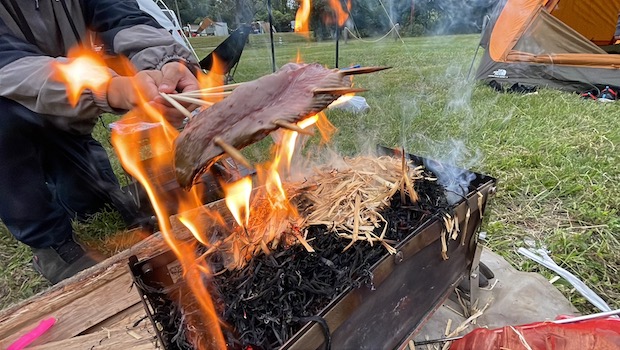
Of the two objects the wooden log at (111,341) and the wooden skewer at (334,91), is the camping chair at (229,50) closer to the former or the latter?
the wooden log at (111,341)

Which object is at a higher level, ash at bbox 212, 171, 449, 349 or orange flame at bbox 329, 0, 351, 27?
orange flame at bbox 329, 0, 351, 27

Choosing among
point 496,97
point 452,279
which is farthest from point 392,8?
point 452,279

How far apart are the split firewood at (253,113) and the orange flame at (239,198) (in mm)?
336

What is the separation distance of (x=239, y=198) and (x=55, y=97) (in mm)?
1130

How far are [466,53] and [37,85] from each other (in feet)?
36.3

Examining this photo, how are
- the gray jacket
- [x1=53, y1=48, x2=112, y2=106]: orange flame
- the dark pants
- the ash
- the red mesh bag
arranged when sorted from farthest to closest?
the dark pants < the gray jacket < [x1=53, y1=48, x2=112, y2=106]: orange flame < the red mesh bag < the ash

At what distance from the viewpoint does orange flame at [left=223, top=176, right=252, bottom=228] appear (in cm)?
148

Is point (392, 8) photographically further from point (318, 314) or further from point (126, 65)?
point (318, 314)

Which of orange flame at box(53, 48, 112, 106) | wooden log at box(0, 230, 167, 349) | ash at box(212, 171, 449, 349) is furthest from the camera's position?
wooden log at box(0, 230, 167, 349)

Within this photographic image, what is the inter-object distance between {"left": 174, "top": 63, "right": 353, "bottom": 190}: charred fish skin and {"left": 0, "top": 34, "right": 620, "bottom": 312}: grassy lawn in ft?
4.28

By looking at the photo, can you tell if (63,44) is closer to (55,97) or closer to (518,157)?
(55,97)

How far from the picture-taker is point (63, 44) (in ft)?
8.57

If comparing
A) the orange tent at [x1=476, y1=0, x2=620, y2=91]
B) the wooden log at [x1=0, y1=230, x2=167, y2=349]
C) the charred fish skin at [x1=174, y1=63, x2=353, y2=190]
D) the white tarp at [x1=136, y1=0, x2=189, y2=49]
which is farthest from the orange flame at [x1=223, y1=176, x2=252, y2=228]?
the orange tent at [x1=476, y1=0, x2=620, y2=91]

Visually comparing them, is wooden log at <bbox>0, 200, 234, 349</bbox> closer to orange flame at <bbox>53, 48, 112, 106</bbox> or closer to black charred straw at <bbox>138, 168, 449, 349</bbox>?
black charred straw at <bbox>138, 168, 449, 349</bbox>
